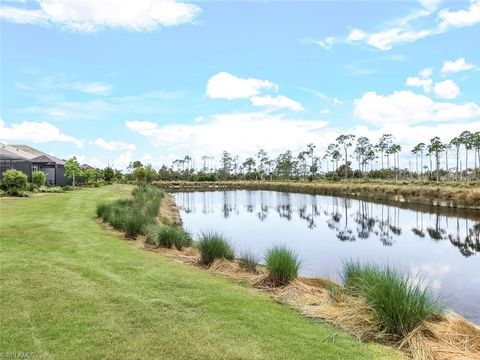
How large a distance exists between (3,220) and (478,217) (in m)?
23.7

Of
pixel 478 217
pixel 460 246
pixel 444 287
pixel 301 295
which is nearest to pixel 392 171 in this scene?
pixel 478 217

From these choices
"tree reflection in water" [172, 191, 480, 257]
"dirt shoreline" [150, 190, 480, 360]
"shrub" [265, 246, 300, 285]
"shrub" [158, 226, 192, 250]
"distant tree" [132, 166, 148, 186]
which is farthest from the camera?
"distant tree" [132, 166, 148, 186]

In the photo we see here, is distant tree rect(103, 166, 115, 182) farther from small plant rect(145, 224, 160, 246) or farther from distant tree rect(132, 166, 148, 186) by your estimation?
small plant rect(145, 224, 160, 246)

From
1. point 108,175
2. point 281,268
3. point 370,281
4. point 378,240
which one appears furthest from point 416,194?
point 108,175

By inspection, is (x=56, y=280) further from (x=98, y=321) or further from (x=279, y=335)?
(x=279, y=335)

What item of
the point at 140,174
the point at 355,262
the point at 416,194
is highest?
the point at 140,174

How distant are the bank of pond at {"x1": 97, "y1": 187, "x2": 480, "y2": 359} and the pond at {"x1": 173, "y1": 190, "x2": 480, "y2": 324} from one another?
0.04 metres

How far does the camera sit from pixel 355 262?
1172 centimetres

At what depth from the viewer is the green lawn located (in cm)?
381

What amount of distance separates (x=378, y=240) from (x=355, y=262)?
235 inches

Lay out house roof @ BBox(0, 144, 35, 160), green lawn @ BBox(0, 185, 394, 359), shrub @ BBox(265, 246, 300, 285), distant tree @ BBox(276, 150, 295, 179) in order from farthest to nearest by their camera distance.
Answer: distant tree @ BBox(276, 150, 295, 179), house roof @ BBox(0, 144, 35, 160), shrub @ BBox(265, 246, 300, 285), green lawn @ BBox(0, 185, 394, 359)

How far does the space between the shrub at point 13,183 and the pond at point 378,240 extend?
8888 millimetres

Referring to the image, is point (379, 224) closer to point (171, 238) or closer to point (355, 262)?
point (355, 262)

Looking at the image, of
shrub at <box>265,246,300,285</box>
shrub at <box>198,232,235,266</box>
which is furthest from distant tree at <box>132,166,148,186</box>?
shrub at <box>265,246,300,285</box>
